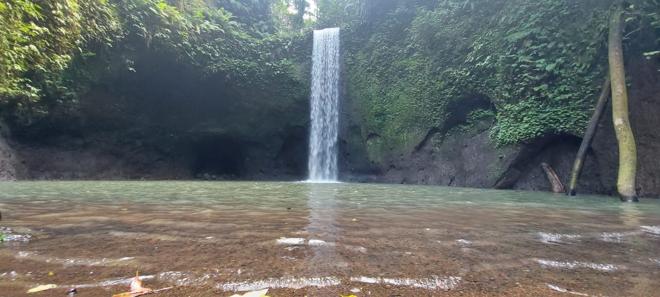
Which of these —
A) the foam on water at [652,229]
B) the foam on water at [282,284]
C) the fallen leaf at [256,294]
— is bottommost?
the foam on water at [282,284]

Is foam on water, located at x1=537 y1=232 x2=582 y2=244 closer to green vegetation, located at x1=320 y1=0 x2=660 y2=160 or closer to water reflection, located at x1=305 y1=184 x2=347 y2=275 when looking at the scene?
water reflection, located at x1=305 y1=184 x2=347 y2=275

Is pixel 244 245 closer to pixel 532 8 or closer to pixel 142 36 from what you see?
pixel 532 8

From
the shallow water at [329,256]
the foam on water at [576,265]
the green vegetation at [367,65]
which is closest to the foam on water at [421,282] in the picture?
the shallow water at [329,256]

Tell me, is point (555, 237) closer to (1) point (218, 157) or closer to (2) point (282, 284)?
(2) point (282, 284)

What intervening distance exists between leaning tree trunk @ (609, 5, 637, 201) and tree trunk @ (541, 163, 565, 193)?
1.67 m

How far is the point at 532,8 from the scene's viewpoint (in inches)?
378

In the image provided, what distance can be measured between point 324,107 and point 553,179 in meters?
8.27

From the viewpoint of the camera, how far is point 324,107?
14164 mm

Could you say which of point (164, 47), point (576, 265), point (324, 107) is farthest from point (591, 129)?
point (164, 47)

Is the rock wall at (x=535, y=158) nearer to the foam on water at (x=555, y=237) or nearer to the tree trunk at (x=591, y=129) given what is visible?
the tree trunk at (x=591, y=129)

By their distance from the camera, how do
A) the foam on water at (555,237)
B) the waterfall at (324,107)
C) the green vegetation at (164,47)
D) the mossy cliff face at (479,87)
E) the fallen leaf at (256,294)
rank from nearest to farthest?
the fallen leaf at (256,294)
the foam on water at (555,237)
the mossy cliff face at (479,87)
the green vegetation at (164,47)
the waterfall at (324,107)

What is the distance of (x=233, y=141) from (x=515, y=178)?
1070 centimetres

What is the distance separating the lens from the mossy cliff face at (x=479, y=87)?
26.7 ft

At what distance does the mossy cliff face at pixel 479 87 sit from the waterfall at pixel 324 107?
1.61 ft
